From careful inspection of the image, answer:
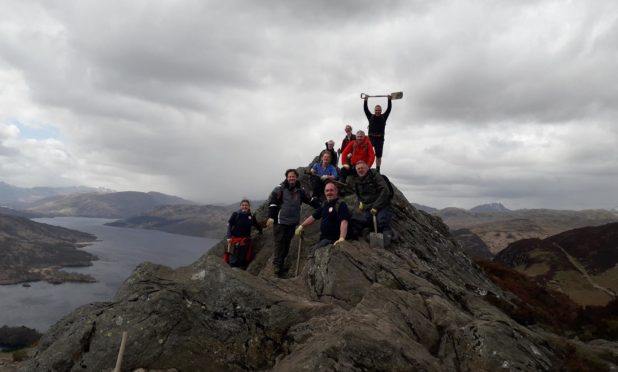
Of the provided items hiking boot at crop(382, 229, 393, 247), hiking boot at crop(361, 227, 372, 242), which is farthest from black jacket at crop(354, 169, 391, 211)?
hiking boot at crop(382, 229, 393, 247)

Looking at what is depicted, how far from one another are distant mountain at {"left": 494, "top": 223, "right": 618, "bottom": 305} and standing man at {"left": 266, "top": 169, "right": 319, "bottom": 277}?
7744 centimetres

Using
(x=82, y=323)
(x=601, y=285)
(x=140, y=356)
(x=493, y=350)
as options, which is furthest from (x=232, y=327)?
(x=601, y=285)

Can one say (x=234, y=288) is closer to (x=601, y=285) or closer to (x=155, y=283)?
(x=155, y=283)

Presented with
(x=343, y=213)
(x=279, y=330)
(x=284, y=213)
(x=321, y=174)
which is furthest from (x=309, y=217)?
(x=279, y=330)

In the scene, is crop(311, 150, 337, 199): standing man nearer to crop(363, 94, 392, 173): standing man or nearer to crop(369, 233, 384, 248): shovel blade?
crop(363, 94, 392, 173): standing man

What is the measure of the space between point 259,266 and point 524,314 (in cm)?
1466

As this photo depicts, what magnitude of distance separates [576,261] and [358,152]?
4628 inches

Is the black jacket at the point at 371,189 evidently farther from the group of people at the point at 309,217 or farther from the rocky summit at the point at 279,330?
the rocky summit at the point at 279,330

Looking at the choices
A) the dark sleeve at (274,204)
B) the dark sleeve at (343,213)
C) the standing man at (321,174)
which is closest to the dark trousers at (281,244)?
the dark sleeve at (274,204)

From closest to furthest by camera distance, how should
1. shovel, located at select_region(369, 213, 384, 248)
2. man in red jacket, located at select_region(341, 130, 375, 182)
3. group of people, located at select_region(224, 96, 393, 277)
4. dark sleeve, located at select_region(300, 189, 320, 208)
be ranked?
group of people, located at select_region(224, 96, 393, 277) → shovel, located at select_region(369, 213, 384, 248) → dark sleeve, located at select_region(300, 189, 320, 208) → man in red jacket, located at select_region(341, 130, 375, 182)

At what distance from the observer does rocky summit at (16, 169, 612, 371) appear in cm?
891

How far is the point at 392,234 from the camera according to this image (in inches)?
710

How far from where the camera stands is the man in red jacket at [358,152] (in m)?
21.7

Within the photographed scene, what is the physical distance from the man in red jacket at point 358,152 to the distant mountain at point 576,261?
72.3 metres
